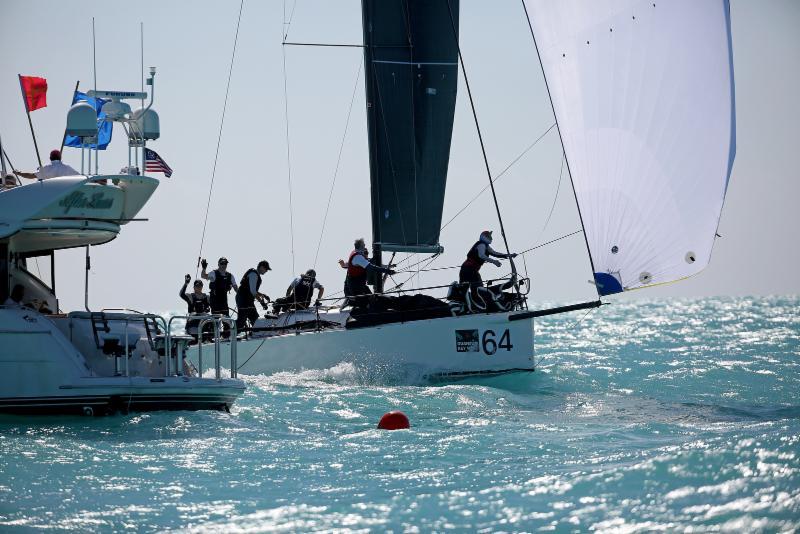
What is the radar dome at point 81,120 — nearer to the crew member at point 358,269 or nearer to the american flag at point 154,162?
the american flag at point 154,162

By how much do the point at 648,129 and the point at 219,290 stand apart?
332 inches

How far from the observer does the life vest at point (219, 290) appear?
20.8 m

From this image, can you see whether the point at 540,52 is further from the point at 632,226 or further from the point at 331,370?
the point at 331,370

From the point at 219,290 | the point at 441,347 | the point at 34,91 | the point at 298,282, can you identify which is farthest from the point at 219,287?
the point at 34,91

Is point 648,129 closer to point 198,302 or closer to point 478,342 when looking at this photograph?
point 478,342

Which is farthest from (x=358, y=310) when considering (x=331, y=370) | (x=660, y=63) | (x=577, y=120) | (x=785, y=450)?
(x=785, y=450)

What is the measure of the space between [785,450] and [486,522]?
10.6 ft

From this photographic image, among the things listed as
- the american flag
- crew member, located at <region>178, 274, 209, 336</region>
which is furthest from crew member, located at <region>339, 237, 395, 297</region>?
the american flag

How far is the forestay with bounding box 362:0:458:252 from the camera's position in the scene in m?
21.8

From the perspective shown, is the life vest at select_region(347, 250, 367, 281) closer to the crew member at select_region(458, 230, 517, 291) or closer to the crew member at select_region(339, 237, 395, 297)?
the crew member at select_region(339, 237, 395, 297)

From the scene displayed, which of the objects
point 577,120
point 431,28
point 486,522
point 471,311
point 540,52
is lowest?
point 486,522

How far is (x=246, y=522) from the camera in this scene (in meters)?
8.85

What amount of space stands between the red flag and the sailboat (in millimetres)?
6294

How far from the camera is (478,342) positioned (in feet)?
62.0
